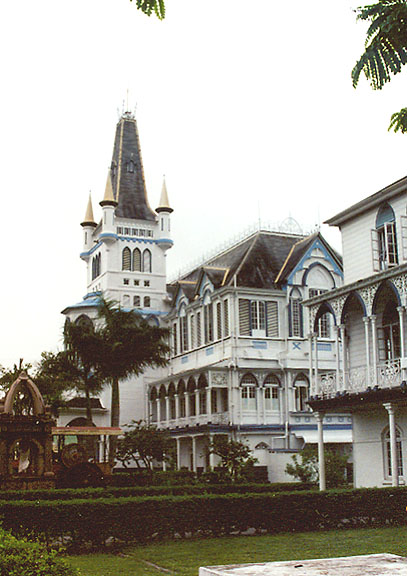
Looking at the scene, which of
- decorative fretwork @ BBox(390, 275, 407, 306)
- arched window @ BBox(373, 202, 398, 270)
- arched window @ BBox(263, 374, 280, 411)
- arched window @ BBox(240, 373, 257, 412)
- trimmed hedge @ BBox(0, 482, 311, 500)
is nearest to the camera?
trimmed hedge @ BBox(0, 482, 311, 500)

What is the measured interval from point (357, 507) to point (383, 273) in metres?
9.58

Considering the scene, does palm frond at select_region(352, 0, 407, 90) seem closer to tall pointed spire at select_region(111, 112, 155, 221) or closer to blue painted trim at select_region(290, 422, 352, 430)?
blue painted trim at select_region(290, 422, 352, 430)

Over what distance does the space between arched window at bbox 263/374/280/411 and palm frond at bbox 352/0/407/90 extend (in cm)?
4163

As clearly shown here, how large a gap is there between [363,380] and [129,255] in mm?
38847

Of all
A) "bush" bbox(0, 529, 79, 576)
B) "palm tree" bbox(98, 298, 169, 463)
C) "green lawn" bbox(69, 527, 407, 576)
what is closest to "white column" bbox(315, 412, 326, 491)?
"green lawn" bbox(69, 527, 407, 576)

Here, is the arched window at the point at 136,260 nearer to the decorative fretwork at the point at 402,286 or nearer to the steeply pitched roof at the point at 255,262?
the steeply pitched roof at the point at 255,262

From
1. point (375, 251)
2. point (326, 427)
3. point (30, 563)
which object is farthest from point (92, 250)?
point (30, 563)

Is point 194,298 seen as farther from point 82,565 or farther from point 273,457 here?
point 82,565

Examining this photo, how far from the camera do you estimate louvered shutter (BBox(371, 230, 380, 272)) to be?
3053 centimetres

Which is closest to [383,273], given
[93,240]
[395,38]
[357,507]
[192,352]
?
[357,507]

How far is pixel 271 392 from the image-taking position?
51.8m

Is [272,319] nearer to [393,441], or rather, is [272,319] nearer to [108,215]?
[108,215]

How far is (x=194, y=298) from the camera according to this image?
192 ft

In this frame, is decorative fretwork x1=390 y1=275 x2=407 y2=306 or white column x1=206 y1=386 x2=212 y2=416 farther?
white column x1=206 y1=386 x2=212 y2=416
